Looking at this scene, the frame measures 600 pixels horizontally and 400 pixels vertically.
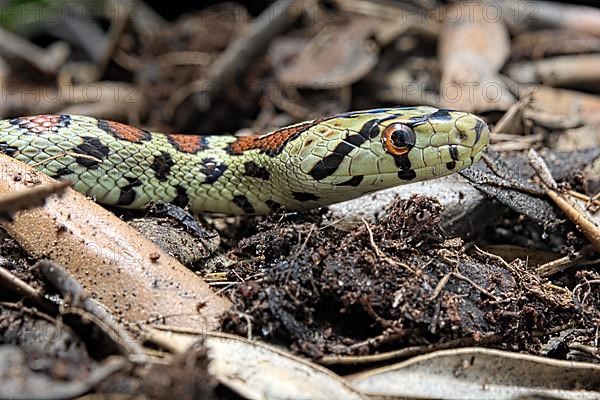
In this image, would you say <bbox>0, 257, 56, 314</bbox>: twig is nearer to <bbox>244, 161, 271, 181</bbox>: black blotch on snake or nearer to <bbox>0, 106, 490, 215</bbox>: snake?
<bbox>0, 106, 490, 215</bbox>: snake

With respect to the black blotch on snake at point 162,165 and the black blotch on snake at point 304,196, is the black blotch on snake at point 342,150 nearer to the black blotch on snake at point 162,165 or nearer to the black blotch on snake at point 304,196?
the black blotch on snake at point 304,196

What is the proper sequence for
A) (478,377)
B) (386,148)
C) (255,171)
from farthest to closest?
(255,171) → (386,148) → (478,377)

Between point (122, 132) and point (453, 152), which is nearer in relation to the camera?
point (453, 152)

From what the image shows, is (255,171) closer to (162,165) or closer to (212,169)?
(212,169)

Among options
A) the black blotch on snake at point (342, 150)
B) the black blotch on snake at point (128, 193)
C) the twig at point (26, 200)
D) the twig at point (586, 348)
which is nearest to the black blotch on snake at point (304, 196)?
the black blotch on snake at point (342, 150)

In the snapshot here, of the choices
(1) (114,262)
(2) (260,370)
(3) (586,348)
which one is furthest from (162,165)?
(3) (586,348)

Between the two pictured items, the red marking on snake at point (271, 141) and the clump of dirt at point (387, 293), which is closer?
the clump of dirt at point (387, 293)

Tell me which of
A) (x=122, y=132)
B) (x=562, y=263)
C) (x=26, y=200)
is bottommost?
(x=562, y=263)

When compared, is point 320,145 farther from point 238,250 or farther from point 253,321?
point 253,321
